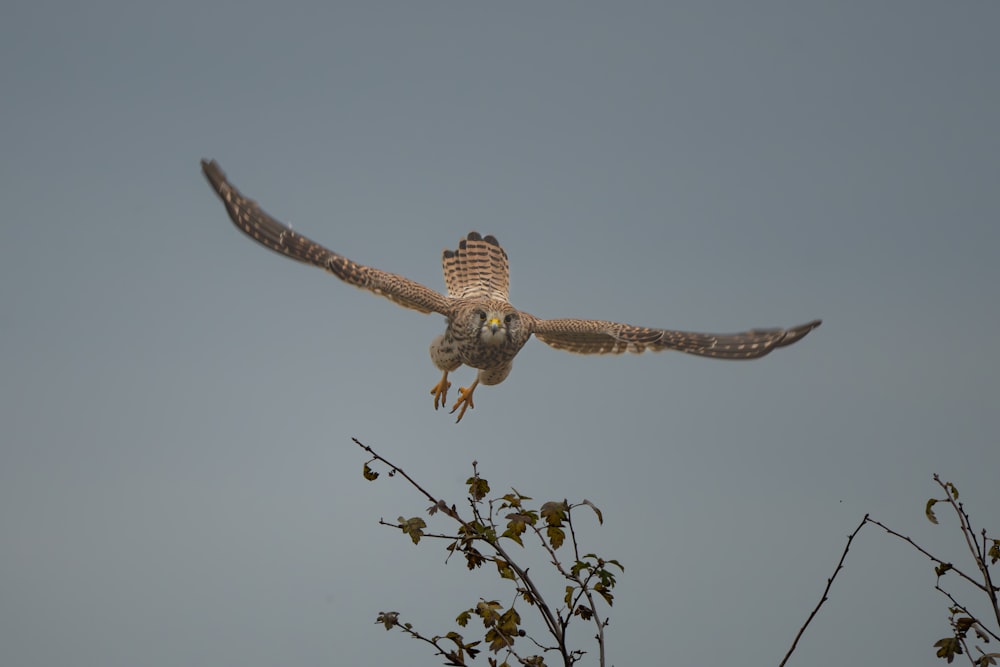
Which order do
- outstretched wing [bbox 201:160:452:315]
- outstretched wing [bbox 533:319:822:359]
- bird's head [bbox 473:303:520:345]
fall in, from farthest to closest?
outstretched wing [bbox 201:160:452:315]
outstretched wing [bbox 533:319:822:359]
bird's head [bbox 473:303:520:345]

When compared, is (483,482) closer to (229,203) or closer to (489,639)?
(489,639)

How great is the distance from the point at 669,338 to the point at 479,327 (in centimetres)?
206

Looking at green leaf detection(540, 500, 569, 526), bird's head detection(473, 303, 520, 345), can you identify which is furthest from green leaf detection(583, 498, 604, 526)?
bird's head detection(473, 303, 520, 345)

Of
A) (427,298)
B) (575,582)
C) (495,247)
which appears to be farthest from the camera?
(495,247)

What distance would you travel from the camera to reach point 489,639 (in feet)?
16.2

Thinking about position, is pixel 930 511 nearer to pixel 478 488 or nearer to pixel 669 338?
pixel 478 488

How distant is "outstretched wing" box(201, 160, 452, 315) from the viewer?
384 inches

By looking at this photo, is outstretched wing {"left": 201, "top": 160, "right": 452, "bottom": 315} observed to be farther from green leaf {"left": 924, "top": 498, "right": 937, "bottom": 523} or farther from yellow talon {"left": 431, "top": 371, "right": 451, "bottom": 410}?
green leaf {"left": 924, "top": 498, "right": 937, "bottom": 523}

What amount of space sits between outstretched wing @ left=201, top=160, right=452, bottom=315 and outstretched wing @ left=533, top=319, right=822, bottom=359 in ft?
3.74

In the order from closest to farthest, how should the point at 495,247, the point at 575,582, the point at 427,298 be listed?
the point at 575,582, the point at 427,298, the point at 495,247

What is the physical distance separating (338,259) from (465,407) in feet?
6.63

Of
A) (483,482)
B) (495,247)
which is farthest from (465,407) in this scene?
(483,482)

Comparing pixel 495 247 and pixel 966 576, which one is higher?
pixel 495 247

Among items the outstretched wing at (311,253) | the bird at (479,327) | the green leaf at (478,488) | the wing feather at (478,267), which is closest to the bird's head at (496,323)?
the bird at (479,327)
